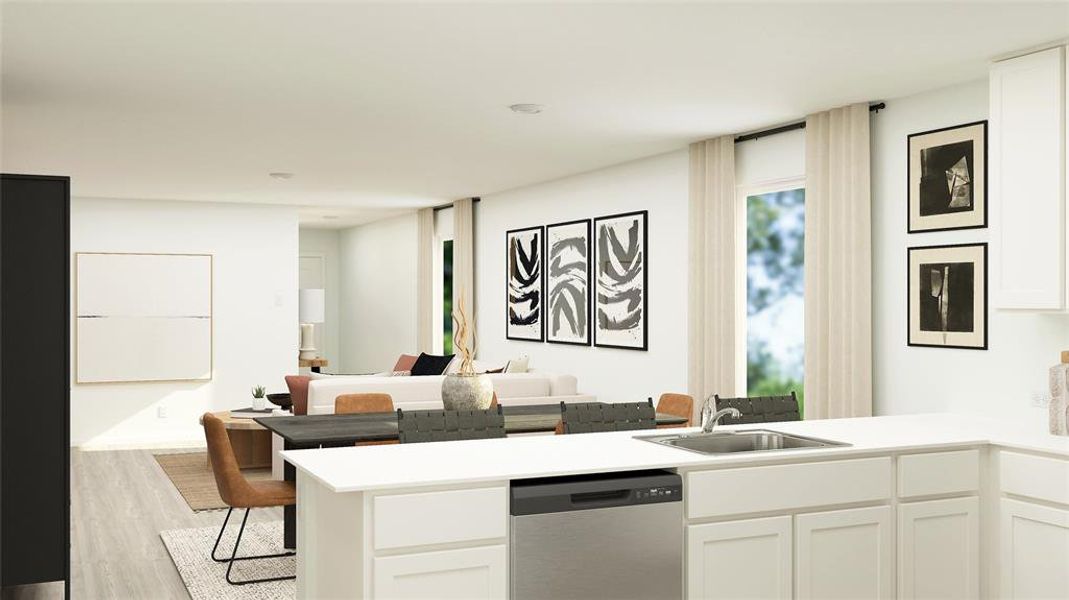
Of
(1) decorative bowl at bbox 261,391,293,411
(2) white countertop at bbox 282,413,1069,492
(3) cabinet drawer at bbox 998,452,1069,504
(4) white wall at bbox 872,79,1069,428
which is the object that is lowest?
(1) decorative bowl at bbox 261,391,293,411

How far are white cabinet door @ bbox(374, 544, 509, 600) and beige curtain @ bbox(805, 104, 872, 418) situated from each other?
9.84 ft

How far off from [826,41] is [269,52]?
2.39m

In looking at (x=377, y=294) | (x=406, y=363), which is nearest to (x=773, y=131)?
(x=406, y=363)

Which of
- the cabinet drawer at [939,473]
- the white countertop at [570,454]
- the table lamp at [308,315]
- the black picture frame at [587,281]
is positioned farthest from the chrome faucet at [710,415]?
the table lamp at [308,315]

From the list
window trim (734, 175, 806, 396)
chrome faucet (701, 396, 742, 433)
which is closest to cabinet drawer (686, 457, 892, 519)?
chrome faucet (701, 396, 742, 433)

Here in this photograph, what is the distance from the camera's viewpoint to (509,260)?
30.8ft

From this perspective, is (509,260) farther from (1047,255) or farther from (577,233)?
(1047,255)

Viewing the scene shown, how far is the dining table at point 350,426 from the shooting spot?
4.41 m

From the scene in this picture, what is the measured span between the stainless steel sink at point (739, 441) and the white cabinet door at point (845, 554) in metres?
0.29

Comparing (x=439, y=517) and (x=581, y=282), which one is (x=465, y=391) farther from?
(x=581, y=282)

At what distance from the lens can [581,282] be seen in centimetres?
822

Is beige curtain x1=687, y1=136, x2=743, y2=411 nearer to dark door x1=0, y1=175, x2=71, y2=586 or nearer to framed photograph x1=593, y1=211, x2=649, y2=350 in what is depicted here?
framed photograph x1=593, y1=211, x2=649, y2=350

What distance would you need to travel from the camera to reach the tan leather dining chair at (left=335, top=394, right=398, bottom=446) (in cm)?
567

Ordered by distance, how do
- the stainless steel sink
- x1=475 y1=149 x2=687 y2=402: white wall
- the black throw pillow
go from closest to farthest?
the stainless steel sink, x1=475 y1=149 x2=687 y2=402: white wall, the black throw pillow
